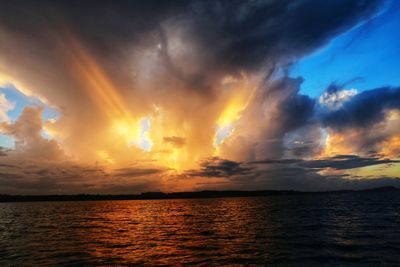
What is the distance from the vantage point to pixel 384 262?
2517 centimetres

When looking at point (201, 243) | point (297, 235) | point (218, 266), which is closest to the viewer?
point (218, 266)

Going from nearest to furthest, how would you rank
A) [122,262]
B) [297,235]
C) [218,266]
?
[218,266] → [122,262] → [297,235]

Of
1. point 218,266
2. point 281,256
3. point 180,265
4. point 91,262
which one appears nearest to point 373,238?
point 281,256

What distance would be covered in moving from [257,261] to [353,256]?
9134 mm

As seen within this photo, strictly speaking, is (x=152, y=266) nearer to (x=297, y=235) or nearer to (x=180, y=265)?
(x=180, y=265)

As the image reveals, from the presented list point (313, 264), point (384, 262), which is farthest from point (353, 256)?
point (313, 264)

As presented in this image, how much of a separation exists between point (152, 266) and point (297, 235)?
23.4 m

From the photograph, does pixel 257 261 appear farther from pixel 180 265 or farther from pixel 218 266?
pixel 180 265

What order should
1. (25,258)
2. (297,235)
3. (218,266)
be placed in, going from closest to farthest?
(218,266), (25,258), (297,235)

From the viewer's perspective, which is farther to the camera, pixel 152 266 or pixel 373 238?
pixel 373 238

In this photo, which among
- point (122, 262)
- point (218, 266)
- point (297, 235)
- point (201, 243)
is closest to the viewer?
point (218, 266)

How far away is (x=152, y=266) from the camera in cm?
2552

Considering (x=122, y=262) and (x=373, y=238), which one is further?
(x=373, y=238)

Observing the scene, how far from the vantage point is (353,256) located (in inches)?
1090
